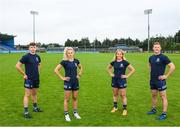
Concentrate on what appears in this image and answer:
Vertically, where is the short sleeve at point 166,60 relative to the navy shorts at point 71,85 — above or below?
above

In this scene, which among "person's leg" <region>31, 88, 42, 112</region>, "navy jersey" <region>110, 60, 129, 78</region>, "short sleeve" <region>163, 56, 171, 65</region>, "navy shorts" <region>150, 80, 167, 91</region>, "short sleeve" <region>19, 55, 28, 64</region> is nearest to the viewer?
"short sleeve" <region>163, 56, 171, 65</region>

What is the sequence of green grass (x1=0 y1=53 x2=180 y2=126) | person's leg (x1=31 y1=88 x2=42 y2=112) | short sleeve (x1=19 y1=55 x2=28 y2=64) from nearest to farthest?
green grass (x1=0 y1=53 x2=180 y2=126) < short sleeve (x1=19 y1=55 x2=28 y2=64) < person's leg (x1=31 y1=88 x2=42 y2=112)

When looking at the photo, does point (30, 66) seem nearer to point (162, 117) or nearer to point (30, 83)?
point (30, 83)

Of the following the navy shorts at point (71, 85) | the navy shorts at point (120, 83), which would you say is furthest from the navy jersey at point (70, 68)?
the navy shorts at point (120, 83)

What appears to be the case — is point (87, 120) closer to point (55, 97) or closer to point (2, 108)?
point (2, 108)

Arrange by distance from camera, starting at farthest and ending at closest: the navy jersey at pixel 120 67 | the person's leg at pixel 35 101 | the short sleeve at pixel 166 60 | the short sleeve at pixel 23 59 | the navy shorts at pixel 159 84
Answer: the person's leg at pixel 35 101
the navy jersey at pixel 120 67
the short sleeve at pixel 23 59
the navy shorts at pixel 159 84
the short sleeve at pixel 166 60

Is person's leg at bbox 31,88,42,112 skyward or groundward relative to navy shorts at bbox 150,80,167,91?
groundward

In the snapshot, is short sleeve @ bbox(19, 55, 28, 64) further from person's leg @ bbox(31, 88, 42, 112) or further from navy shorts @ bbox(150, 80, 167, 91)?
navy shorts @ bbox(150, 80, 167, 91)

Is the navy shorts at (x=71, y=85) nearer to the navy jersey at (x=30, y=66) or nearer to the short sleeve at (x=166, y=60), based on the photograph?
the navy jersey at (x=30, y=66)

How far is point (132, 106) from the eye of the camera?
1165cm

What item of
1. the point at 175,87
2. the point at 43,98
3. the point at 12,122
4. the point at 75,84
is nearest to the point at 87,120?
the point at 75,84

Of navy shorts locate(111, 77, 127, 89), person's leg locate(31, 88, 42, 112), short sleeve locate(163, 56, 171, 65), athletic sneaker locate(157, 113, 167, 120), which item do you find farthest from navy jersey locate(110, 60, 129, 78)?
person's leg locate(31, 88, 42, 112)

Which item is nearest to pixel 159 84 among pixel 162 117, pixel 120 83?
pixel 162 117

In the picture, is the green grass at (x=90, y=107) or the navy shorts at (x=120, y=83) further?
the navy shorts at (x=120, y=83)
